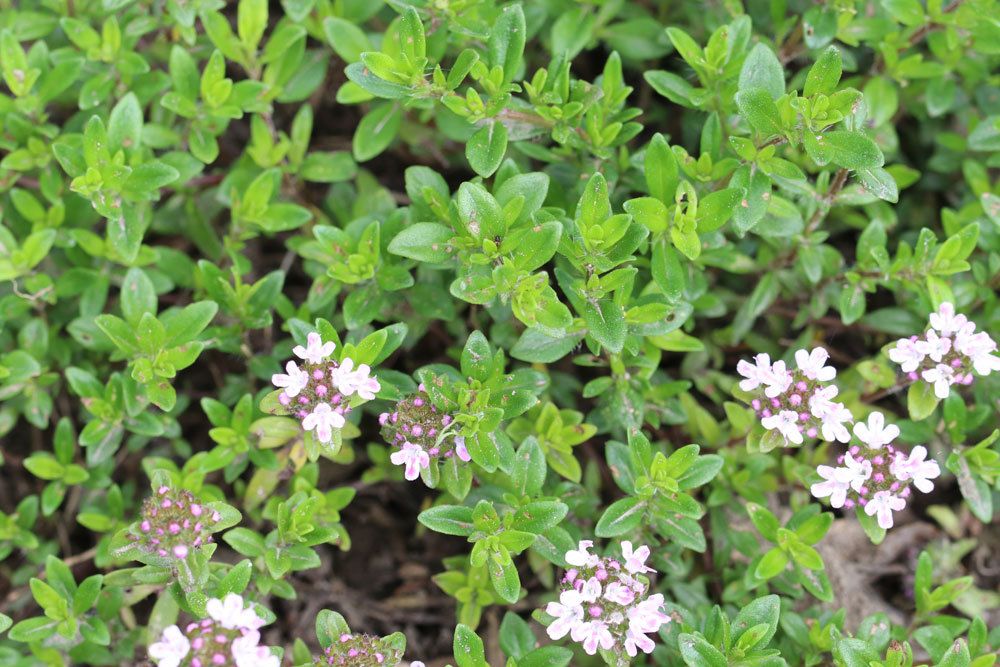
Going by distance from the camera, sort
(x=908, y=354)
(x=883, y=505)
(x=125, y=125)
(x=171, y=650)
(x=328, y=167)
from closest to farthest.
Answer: (x=171, y=650) < (x=883, y=505) < (x=908, y=354) < (x=125, y=125) < (x=328, y=167)

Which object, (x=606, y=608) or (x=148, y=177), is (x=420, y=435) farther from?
(x=148, y=177)

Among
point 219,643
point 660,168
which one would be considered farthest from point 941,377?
point 219,643

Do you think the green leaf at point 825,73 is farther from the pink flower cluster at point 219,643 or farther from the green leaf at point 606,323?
the pink flower cluster at point 219,643

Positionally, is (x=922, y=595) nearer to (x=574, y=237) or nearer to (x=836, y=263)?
(x=836, y=263)

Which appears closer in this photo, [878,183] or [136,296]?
[878,183]

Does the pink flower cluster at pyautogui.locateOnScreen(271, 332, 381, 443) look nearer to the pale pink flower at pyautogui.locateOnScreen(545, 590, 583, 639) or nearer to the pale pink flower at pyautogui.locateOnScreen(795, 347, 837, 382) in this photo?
the pale pink flower at pyautogui.locateOnScreen(545, 590, 583, 639)

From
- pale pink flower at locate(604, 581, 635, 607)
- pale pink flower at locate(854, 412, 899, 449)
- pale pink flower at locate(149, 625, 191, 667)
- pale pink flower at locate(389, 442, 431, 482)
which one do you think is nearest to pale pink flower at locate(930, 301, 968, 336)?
pale pink flower at locate(854, 412, 899, 449)
